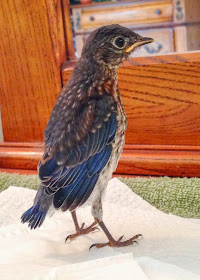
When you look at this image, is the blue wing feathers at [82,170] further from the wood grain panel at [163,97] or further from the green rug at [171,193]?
the wood grain panel at [163,97]

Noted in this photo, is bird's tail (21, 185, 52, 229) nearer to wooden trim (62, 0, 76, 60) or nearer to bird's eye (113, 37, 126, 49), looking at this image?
bird's eye (113, 37, 126, 49)

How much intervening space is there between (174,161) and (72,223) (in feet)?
1.09

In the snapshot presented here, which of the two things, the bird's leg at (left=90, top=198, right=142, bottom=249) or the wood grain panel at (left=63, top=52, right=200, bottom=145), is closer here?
the bird's leg at (left=90, top=198, right=142, bottom=249)

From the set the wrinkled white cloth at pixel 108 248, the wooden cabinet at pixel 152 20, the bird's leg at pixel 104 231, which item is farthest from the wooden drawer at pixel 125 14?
the bird's leg at pixel 104 231

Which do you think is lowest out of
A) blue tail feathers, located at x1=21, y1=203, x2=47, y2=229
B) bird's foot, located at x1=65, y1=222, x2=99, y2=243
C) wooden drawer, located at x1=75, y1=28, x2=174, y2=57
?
bird's foot, located at x1=65, y1=222, x2=99, y2=243

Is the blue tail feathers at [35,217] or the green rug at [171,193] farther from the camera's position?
the green rug at [171,193]

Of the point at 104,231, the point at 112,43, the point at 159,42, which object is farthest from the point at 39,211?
the point at 159,42

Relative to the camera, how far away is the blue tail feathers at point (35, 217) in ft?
2.23

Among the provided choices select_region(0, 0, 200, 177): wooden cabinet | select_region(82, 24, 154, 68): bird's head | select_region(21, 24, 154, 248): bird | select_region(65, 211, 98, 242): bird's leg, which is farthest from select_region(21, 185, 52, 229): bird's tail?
select_region(0, 0, 200, 177): wooden cabinet

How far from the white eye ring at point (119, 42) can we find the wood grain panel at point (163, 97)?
0.42m

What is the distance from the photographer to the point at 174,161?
108 centimetres

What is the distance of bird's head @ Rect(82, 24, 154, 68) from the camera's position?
66 centimetres

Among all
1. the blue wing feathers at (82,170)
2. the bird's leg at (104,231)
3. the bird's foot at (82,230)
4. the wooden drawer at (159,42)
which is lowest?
the bird's foot at (82,230)

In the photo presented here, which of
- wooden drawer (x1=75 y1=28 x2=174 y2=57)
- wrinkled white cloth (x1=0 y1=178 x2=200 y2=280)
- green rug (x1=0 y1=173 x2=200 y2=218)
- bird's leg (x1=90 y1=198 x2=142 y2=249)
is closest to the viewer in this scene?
wrinkled white cloth (x1=0 y1=178 x2=200 y2=280)
